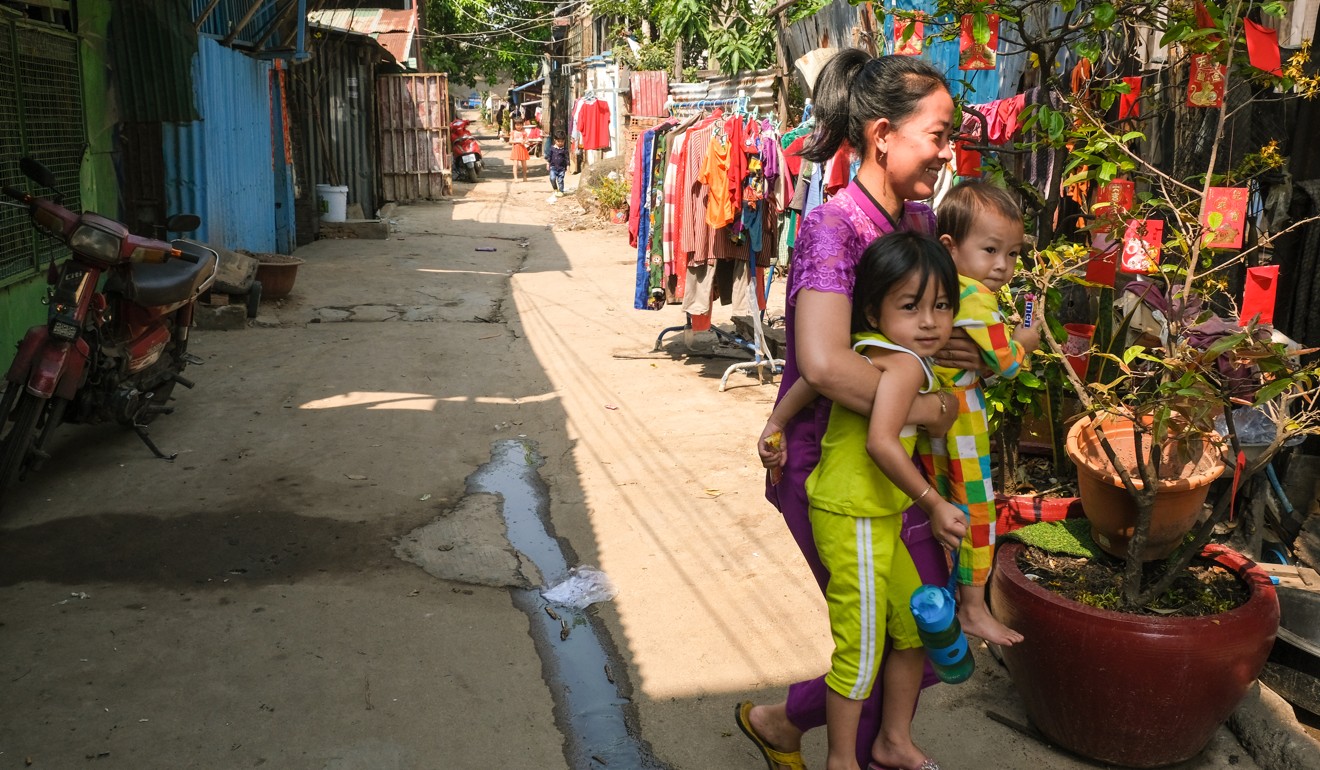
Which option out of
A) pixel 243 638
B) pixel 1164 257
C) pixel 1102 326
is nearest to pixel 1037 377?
pixel 1102 326

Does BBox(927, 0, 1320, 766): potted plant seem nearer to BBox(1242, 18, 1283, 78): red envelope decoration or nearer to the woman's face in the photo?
BBox(1242, 18, 1283, 78): red envelope decoration

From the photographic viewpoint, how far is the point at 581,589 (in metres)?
4.26

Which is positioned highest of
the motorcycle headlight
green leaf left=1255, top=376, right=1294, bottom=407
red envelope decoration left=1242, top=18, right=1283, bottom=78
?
red envelope decoration left=1242, top=18, right=1283, bottom=78

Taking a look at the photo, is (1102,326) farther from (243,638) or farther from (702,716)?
(243,638)

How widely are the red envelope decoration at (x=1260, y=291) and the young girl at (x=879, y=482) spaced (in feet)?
5.66

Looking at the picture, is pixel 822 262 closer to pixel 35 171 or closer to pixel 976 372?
pixel 976 372

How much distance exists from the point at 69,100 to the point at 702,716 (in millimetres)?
6212

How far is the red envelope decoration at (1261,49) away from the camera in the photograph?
320 cm

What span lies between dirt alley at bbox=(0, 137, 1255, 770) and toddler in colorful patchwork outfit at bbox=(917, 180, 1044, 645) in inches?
32.5

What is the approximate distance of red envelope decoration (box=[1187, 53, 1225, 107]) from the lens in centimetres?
339

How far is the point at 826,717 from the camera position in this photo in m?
2.53

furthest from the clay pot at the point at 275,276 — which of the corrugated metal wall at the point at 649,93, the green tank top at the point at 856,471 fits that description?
the corrugated metal wall at the point at 649,93

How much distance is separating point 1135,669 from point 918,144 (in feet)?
4.92

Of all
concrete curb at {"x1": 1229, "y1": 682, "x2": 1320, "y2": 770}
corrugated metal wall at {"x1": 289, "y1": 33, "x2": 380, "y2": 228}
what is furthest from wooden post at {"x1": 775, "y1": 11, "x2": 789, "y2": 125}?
concrete curb at {"x1": 1229, "y1": 682, "x2": 1320, "y2": 770}
